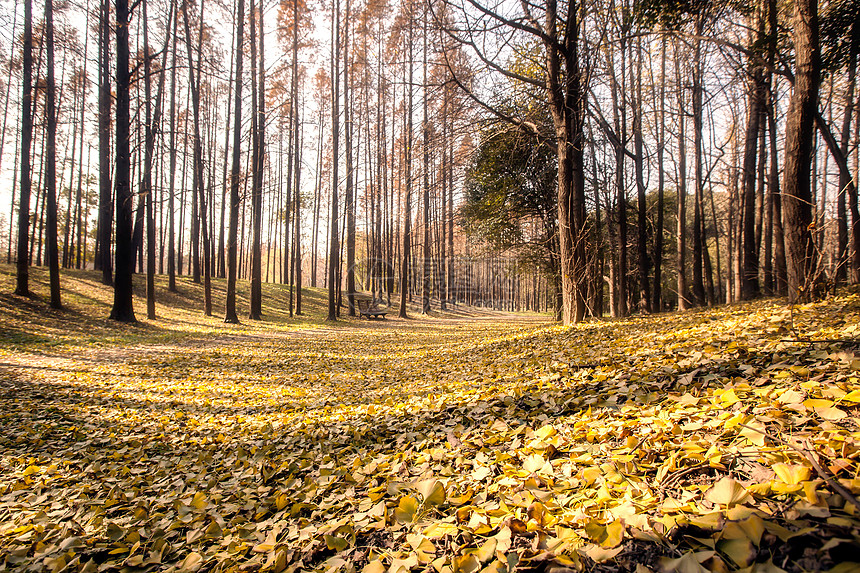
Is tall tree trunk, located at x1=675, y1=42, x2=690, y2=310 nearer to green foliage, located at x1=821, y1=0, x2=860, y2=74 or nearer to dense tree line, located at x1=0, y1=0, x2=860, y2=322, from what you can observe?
dense tree line, located at x1=0, y1=0, x2=860, y2=322

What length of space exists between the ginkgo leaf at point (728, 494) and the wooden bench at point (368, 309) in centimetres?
1563

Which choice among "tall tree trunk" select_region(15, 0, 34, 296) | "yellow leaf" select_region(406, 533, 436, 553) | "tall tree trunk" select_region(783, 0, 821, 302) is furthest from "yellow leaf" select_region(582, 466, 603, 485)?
"tall tree trunk" select_region(15, 0, 34, 296)

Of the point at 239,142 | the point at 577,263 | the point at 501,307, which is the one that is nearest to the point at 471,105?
the point at 577,263

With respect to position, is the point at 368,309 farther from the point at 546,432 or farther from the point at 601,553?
the point at 601,553

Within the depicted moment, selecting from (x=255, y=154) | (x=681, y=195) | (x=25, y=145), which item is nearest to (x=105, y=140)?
(x=25, y=145)

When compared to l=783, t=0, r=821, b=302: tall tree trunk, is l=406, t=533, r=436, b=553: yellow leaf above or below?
below

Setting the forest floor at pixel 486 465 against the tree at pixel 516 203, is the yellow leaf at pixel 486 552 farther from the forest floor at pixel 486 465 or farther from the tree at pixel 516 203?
the tree at pixel 516 203

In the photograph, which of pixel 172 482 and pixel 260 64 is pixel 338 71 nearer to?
pixel 260 64

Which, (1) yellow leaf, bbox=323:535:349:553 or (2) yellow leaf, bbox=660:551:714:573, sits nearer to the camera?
(2) yellow leaf, bbox=660:551:714:573

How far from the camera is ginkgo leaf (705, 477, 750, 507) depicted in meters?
1.14

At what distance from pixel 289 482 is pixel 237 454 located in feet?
2.50

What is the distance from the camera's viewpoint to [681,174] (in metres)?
10.9

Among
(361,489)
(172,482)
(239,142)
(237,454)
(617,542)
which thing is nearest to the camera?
(617,542)

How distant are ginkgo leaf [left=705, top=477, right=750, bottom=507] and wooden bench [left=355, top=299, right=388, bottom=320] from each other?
15635 millimetres
